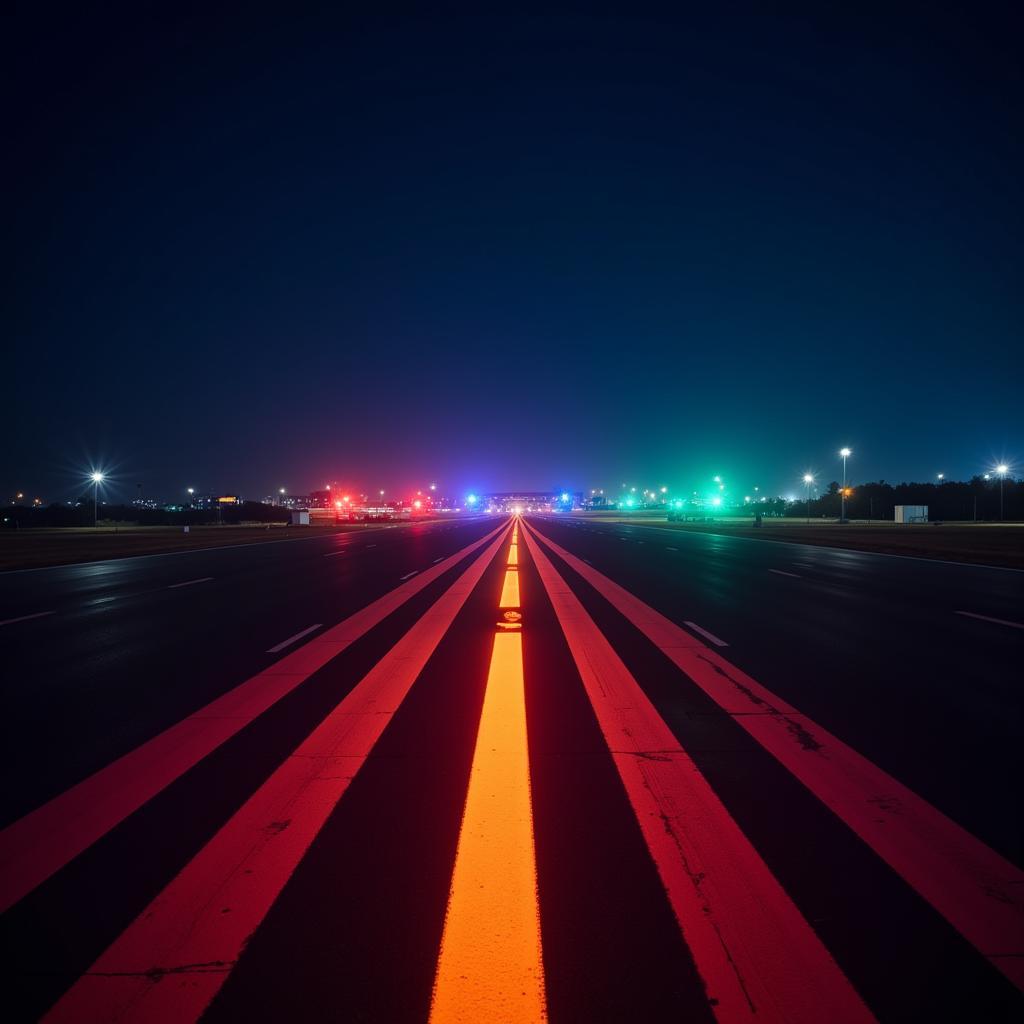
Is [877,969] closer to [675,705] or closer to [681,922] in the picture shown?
[681,922]

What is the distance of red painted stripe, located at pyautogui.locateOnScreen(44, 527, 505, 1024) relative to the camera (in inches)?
101

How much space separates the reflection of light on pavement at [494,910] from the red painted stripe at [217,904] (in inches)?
33.2

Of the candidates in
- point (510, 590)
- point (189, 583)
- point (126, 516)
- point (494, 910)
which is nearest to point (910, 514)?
point (510, 590)

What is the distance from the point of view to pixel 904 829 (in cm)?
387

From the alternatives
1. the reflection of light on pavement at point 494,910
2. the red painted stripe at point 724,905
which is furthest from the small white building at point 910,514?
the reflection of light on pavement at point 494,910

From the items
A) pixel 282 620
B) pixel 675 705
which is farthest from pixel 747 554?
pixel 675 705

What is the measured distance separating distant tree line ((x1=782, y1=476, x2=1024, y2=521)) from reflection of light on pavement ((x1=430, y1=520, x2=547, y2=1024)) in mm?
95224

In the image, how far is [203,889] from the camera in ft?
10.7

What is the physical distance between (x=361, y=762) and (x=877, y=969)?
10.9 ft

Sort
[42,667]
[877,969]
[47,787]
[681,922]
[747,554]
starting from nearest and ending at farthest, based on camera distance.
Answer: [877,969]
[681,922]
[47,787]
[42,667]
[747,554]

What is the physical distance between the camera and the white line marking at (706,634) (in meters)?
9.36

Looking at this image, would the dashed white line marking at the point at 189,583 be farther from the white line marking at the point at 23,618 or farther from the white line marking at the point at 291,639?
the white line marking at the point at 291,639

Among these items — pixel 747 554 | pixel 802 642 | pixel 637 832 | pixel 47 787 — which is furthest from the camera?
pixel 747 554

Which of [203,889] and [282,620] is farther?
[282,620]
